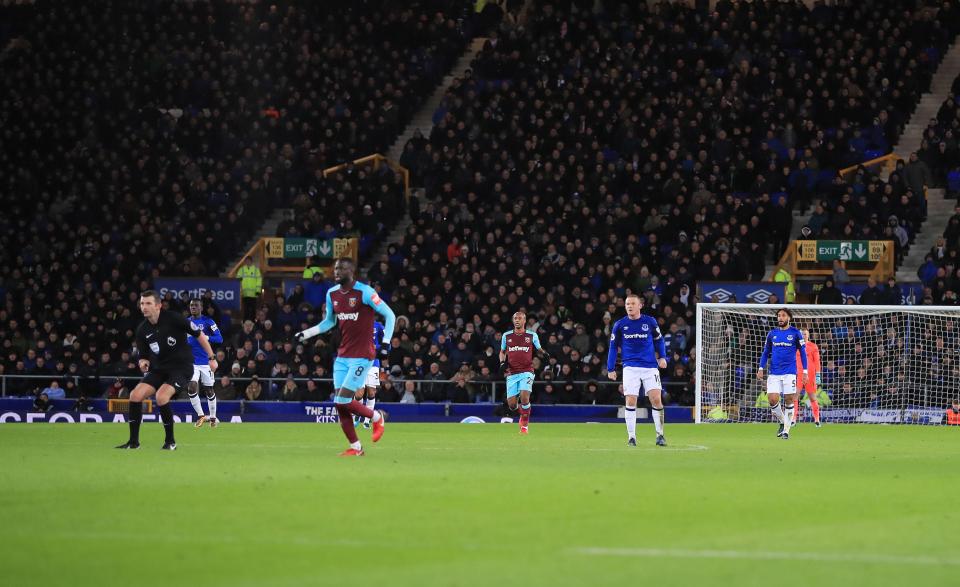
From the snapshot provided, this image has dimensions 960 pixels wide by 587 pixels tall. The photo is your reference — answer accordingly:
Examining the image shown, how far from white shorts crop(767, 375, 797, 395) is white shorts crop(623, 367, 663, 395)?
18.0 ft

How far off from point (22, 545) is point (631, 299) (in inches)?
502

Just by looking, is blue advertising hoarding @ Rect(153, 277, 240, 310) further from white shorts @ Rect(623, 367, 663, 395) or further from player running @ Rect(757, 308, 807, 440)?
white shorts @ Rect(623, 367, 663, 395)

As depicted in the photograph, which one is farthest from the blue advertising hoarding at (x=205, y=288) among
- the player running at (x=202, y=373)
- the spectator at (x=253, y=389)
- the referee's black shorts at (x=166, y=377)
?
the referee's black shorts at (x=166, y=377)

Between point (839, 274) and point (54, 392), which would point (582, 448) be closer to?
point (839, 274)

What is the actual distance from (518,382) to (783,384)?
16.4 feet

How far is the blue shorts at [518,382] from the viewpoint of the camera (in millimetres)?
27000

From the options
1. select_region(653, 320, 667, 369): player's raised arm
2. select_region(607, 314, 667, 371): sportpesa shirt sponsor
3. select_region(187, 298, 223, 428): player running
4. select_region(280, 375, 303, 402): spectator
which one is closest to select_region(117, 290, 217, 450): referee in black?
select_region(607, 314, 667, 371): sportpesa shirt sponsor

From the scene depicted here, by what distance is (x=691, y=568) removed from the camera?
7621 millimetres

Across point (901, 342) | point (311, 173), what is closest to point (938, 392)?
point (901, 342)

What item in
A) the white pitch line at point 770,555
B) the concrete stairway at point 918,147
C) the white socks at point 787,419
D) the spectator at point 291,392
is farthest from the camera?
the concrete stairway at point 918,147

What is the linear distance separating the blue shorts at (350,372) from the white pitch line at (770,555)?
893cm

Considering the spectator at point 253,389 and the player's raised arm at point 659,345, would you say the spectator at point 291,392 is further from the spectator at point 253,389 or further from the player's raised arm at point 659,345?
the player's raised arm at point 659,345

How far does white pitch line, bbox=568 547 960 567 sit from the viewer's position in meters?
7.98

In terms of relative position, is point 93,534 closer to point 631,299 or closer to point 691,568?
point 691,568
